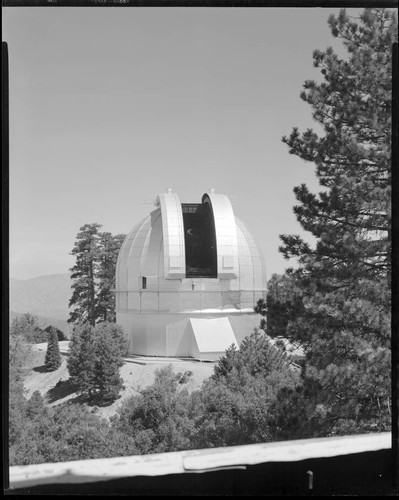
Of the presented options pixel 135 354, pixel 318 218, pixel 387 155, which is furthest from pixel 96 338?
pixel 387 155

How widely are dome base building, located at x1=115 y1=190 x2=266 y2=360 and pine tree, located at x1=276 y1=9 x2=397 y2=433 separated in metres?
8.61

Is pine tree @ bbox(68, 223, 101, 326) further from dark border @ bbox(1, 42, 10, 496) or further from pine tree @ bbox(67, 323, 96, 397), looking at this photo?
dark border @ bbox(1, 42, 10, 496)

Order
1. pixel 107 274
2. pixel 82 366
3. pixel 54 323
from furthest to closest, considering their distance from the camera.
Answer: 1. pixel 107 274
2. pixel 54 323
3. pixel 82 366

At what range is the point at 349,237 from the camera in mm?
5930

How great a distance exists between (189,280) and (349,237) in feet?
32.0

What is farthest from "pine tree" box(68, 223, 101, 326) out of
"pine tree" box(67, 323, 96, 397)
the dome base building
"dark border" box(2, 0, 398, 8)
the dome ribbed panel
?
"dark border" box(2, 0, 398, 8)

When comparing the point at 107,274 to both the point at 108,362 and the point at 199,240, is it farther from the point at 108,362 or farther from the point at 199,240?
the point at 108,362

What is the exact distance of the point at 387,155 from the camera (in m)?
5.67

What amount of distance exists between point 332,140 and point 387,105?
735 millimetres

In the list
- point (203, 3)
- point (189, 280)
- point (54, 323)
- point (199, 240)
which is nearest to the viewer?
point (203, 3)

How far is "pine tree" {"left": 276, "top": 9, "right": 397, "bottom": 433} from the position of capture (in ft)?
18.3

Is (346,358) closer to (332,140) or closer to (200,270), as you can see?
(332,140)

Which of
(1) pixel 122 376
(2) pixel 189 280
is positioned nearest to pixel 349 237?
(1) pixel 122 376

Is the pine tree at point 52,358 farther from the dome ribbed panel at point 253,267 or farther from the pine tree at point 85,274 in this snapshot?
the dome ribbed panel at point 253,267
